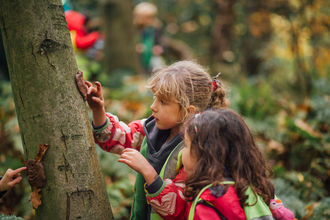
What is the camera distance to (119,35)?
661cm

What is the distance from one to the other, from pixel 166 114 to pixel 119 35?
516 centimetres

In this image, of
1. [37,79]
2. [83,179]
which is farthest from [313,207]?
[37,79]

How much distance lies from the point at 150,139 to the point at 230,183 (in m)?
0.67

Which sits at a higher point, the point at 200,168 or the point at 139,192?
the point at 200,168

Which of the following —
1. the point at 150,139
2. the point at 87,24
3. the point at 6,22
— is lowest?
the point at 150,139

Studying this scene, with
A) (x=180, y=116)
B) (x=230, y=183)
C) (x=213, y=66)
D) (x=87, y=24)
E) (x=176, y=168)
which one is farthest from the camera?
(x=213, y=66)

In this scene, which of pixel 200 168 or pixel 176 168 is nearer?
pixel 200 168

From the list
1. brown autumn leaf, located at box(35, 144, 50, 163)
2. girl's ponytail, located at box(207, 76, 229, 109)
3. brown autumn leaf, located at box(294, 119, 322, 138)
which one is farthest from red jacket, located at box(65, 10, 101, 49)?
brown autumn leaf, located at box(35, 144, 50, 163)

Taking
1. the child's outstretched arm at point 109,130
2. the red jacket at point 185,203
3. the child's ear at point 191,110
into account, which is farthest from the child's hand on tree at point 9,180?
the child's ear at point 191,110

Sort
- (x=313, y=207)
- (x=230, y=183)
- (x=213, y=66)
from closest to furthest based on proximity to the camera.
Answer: (x=230, y=183) → (x=313, y=207) → (x=213, y=66)

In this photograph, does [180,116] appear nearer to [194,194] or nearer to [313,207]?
[194,194]

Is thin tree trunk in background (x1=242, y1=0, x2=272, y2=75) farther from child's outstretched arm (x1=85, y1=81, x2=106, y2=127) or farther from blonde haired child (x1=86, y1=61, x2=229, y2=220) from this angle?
child's outstretched arm (x1=85, y1=81, x2=106, y2=127)

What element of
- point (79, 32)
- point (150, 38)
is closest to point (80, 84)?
point (150, 38)

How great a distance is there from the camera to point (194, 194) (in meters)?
1.55
